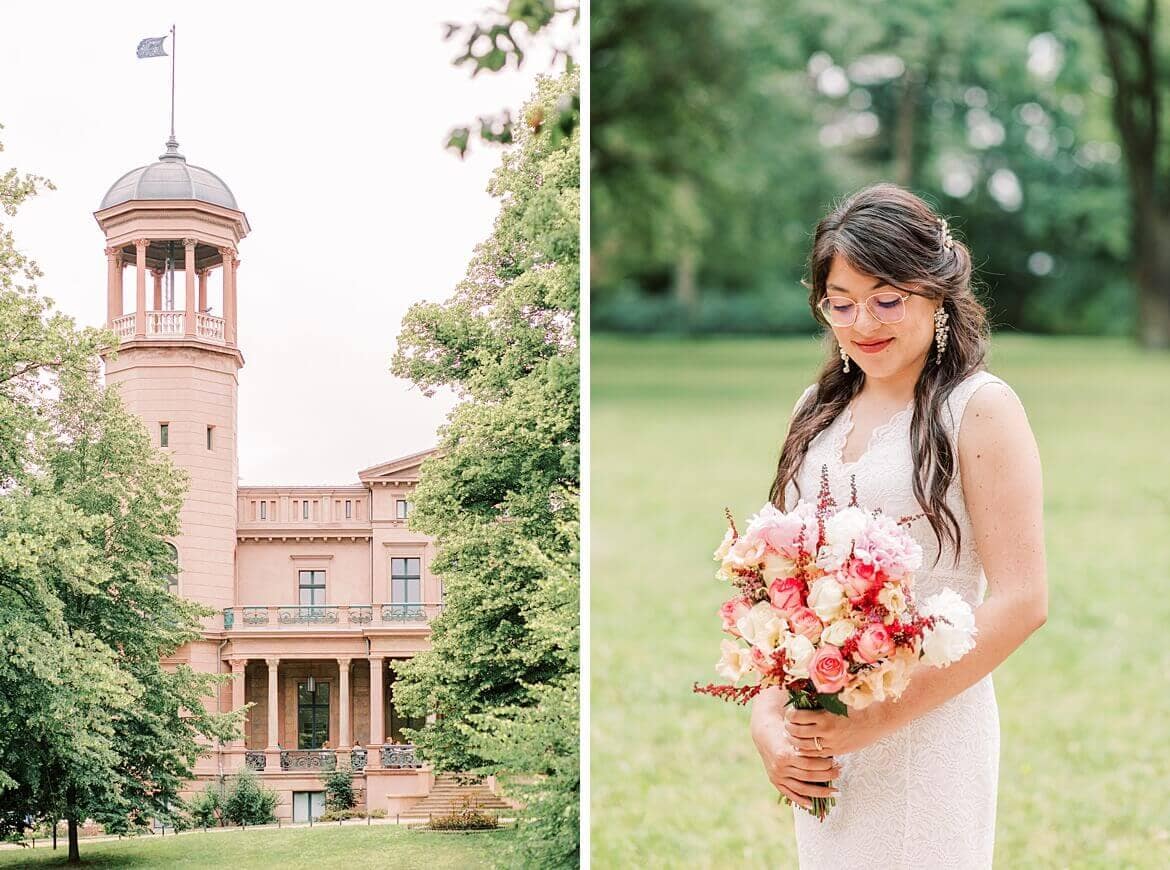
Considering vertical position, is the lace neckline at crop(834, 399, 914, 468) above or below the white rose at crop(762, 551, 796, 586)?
above

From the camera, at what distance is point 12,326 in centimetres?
320

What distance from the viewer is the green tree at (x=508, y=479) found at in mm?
3299

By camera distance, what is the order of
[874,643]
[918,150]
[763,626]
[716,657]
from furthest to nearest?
[918,150], [716,657], [763,626], [874,643]

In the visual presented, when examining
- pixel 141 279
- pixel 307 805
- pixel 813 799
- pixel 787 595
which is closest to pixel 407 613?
pixel 307 805

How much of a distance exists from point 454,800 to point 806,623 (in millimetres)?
1773

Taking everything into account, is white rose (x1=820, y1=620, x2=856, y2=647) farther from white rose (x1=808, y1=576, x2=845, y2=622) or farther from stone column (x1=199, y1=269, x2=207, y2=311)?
stone column (x1=199, y1=269, x2=207, y2=311)

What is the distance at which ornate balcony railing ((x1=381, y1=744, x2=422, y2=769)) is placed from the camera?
10.9 ft

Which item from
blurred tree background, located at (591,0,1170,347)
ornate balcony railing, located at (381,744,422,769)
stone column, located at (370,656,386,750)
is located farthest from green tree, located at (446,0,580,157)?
blurred tree background, located at (591,0,1170,347)

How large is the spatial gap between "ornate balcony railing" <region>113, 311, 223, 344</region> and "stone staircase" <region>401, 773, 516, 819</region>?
1171 mm

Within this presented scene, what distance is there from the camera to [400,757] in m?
3.31

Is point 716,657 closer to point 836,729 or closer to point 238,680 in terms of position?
point 238,680

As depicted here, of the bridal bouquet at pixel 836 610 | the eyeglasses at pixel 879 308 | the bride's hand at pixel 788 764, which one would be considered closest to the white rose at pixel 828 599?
the bridal bouquet at pixel 836 610

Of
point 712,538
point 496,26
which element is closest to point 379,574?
point 496,26

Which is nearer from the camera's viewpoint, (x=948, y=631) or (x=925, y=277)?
(x=948, y=631)
